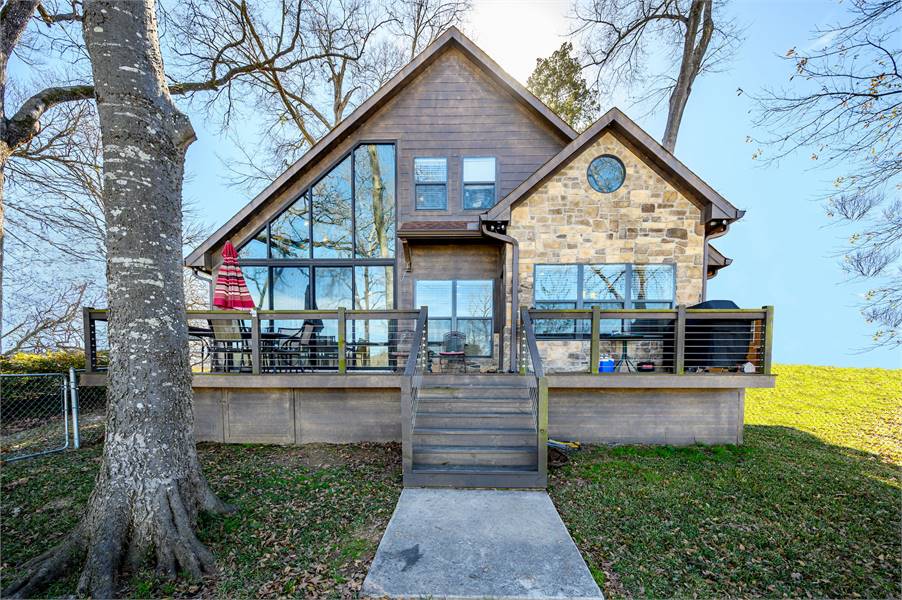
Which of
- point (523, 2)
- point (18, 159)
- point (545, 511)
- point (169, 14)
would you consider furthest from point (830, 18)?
point (18, 159)

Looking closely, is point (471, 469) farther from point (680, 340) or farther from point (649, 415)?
point (680, 340)

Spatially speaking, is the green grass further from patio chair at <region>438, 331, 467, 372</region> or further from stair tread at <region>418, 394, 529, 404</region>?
patio chair at <region>438, 331, 467, 372</region>

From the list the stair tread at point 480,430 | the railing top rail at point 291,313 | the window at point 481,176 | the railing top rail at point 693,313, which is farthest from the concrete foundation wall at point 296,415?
the window at point 481,176

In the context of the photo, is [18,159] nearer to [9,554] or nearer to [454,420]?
[9,554]

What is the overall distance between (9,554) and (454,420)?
14.9 ft

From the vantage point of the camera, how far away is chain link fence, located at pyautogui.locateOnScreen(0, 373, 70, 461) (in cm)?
624

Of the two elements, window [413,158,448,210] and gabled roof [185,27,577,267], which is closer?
gabled roof [185,27,577,267]

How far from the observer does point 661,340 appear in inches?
217

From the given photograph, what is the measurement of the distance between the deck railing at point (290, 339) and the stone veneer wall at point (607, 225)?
9.28 feet

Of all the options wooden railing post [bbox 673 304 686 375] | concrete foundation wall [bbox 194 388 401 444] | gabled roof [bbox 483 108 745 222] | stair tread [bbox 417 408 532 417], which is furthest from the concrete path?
gabled roof [bbox 483 108 745 222]

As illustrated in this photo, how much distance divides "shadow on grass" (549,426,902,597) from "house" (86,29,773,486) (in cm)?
67

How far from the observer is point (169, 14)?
10.4 m

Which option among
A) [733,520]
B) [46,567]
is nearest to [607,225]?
[733,520]

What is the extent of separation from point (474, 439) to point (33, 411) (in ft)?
31.3
